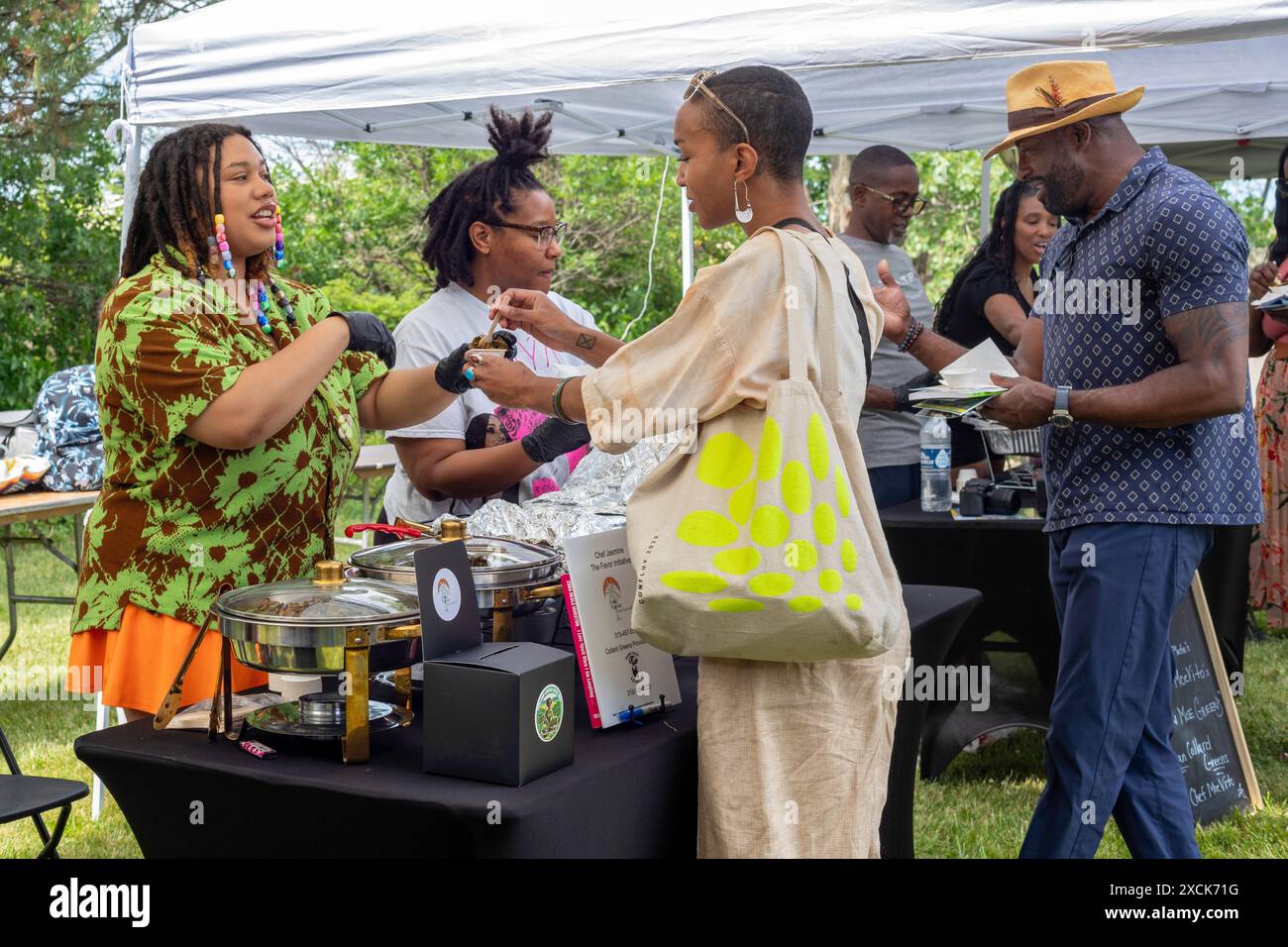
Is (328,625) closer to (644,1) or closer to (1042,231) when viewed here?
(644,1)

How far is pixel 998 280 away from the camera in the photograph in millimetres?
4160

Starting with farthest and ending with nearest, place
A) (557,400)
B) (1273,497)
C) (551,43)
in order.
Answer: (1273,497)
(551,43)
(557,400)

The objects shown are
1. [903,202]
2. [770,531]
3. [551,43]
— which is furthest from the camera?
[903,202]

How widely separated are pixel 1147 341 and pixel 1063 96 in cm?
54

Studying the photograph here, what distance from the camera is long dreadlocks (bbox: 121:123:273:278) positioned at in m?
2.30

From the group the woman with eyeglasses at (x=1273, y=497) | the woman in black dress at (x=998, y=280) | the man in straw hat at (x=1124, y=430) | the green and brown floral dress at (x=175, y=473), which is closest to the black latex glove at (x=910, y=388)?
the man in straw hat at (x=1124, y=430)

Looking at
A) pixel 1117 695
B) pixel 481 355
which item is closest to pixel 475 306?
pixel 481 355

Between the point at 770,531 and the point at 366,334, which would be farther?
the point at 366,334

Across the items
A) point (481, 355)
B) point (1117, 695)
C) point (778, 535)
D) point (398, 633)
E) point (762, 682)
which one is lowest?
point (1117, 695)

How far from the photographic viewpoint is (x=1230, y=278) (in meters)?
2.36

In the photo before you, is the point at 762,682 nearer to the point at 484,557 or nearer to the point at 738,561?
the point at 738,561

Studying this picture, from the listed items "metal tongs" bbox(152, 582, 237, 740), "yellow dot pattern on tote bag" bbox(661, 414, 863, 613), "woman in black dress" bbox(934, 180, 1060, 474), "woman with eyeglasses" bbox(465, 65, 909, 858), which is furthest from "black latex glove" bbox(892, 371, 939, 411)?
"metal tongs" bbox(152, 582, 237, 740)

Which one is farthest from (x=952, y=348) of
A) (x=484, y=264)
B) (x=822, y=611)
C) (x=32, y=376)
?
(x=32, y=376)

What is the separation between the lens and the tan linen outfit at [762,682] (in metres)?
1.69
